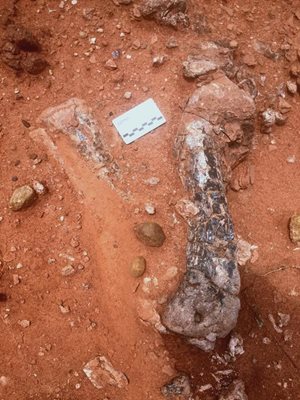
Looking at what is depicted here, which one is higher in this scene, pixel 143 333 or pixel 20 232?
pixel 20 232

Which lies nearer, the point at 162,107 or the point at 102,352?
the point at 102,352

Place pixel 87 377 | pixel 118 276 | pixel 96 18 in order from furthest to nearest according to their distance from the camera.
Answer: pixel 96 18 < pixel 118 276 < pixel 87 377

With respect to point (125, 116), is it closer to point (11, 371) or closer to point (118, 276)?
point (118, 276)

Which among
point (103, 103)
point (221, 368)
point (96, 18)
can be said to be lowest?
point (221, 368)

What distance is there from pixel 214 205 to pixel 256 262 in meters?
0.69

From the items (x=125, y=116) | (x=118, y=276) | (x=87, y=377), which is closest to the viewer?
(x=87, y=377)

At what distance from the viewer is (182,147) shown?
3812mm

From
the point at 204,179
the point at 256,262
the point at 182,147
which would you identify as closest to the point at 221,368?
the point at 256,262

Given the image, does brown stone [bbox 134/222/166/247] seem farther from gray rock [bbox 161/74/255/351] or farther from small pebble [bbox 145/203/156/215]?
gray rock [bbox 161/74/255/351]

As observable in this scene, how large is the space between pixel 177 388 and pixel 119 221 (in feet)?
4.85

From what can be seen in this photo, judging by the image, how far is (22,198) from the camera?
3.76 meters

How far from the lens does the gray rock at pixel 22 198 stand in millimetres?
3768

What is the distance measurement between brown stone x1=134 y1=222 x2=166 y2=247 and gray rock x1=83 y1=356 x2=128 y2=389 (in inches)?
42.7

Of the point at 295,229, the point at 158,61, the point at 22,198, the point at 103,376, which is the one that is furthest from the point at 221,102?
the point at 103,376
